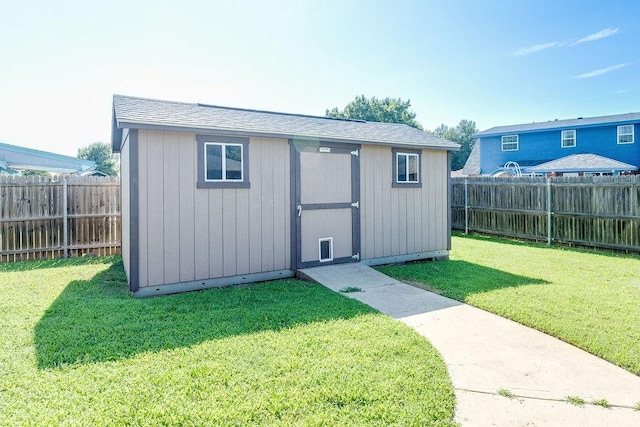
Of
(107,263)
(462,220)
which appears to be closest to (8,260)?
(107,263)

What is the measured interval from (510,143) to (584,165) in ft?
17.9

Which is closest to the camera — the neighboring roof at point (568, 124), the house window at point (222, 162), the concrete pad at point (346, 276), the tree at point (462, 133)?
the house window at point (222, 162)

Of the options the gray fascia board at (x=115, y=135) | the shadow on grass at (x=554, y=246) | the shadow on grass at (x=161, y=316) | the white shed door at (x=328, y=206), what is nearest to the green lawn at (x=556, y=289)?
the shadow on grass at (x=554, y=246)

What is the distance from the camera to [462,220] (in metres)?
13.3

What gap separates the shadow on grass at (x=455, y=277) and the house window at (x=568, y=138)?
57.6ft

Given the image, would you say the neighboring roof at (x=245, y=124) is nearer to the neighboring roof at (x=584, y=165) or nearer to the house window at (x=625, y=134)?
the neighboring roof at (x=584, y=165)

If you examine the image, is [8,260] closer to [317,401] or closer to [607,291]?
[317,401]

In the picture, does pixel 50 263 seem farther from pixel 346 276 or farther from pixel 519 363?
pixel 519 363

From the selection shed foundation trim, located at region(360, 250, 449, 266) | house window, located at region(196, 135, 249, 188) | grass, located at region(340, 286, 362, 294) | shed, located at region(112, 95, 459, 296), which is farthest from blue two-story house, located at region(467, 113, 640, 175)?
house window, located at region(196, 135, 249, 188)

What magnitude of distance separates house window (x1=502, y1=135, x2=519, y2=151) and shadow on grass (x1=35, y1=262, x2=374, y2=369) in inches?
840

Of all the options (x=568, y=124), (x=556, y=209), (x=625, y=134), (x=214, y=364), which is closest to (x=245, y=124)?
(x=214, y=364)

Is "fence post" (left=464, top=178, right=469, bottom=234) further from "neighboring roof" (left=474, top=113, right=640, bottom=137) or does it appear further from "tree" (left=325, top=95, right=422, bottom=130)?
"tree" (left=325, top=95, right=422, bottom=130)

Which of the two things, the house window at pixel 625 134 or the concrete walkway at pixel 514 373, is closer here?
the concrete walkway at pixel 514 373

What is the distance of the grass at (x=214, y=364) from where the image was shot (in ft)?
8.38
